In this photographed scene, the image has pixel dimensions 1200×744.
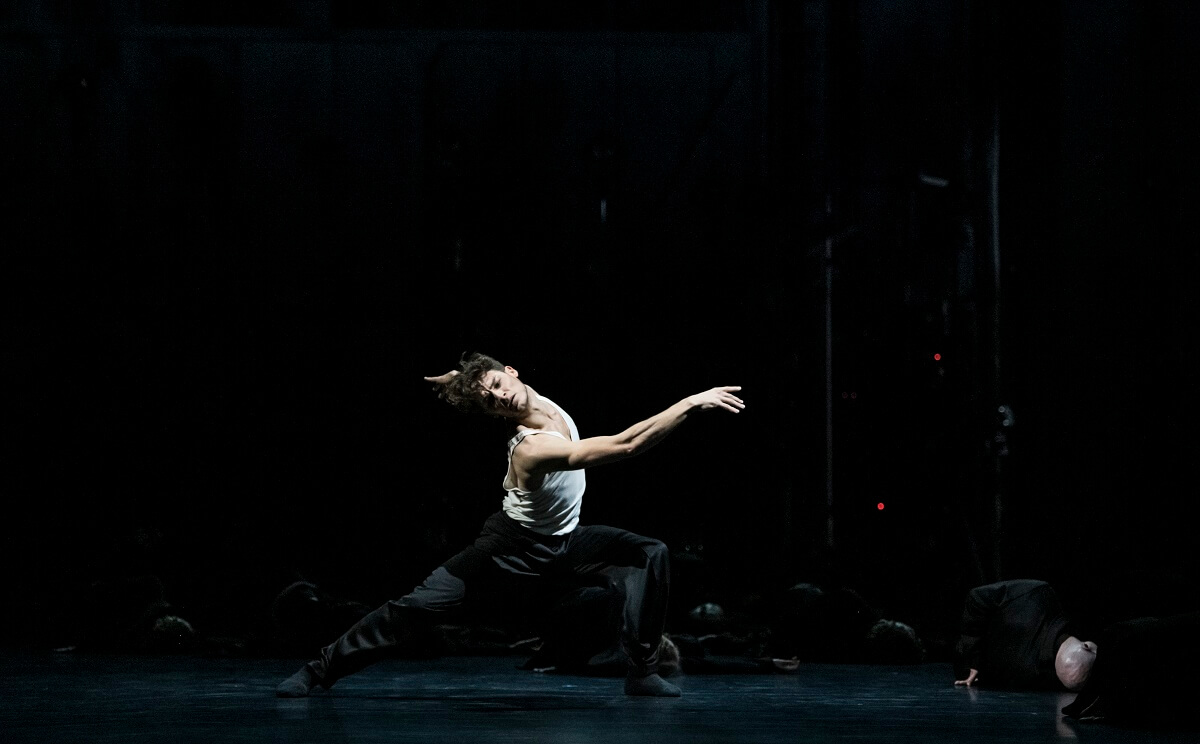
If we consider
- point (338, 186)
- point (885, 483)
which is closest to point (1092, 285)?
point (885, 483)

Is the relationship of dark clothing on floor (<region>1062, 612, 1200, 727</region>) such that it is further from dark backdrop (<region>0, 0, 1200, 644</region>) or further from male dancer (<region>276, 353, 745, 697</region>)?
dark backdrop (<region>0, 0, 1200, 644</region>)

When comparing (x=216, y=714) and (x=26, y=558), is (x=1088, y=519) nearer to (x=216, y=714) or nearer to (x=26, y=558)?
(x=216, y=714)

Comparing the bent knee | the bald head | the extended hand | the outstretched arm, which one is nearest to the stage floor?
the bald head

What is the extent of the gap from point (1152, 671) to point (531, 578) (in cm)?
229

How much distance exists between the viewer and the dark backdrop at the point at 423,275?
8.57 metres

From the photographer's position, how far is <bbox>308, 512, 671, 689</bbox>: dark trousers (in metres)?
5.22

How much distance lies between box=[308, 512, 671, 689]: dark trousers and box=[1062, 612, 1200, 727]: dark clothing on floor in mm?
1686

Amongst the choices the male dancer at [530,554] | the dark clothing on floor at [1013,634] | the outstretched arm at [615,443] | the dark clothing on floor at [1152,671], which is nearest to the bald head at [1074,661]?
the dark clothing on floor at [1013,634]

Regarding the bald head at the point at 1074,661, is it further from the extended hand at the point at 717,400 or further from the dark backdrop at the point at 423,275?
the dark backdrop at the point at 423,275

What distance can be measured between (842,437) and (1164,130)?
Result: 3.01m

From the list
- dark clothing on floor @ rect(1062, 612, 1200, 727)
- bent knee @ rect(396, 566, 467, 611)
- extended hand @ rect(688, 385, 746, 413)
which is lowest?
dark clothing on floor @ rect(1062, 612, 1200, 727)

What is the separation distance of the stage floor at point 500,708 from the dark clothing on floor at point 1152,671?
113 mm

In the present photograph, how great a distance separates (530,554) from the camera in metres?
5.42

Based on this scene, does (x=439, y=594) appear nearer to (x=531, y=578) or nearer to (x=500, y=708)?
(x=531, y=578)
